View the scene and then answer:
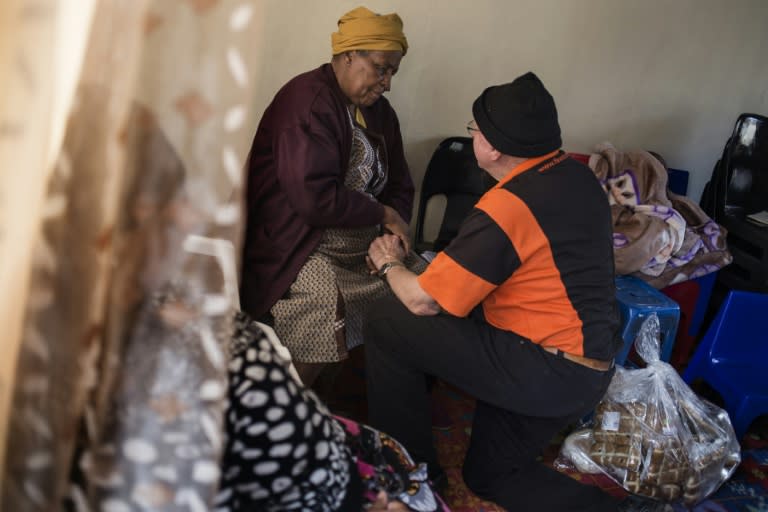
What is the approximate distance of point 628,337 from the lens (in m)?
2.50

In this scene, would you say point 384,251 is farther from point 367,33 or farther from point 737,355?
point 737,355

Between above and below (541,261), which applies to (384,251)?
below

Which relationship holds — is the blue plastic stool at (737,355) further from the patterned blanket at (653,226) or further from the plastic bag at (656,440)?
the patterned blanket at (653,226)

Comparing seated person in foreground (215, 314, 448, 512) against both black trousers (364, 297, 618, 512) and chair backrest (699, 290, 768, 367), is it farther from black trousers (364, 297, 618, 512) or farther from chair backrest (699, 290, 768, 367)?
chair backrest (699, 290, 768, 367)

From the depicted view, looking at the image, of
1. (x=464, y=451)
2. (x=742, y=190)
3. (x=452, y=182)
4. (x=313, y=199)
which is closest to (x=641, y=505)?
(x=464, y=451)

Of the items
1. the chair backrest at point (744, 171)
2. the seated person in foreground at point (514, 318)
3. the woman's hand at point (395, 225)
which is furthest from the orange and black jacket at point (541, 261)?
the chair backrest at point (744, 171)

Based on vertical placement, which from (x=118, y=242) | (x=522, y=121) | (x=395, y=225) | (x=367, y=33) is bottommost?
(x=395, y=225)

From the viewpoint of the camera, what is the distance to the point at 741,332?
2.52m

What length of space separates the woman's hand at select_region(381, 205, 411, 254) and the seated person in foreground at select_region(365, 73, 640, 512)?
0.27 meters

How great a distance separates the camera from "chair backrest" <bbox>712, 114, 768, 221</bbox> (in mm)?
3242

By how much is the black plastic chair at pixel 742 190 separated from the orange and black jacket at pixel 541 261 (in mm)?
1683

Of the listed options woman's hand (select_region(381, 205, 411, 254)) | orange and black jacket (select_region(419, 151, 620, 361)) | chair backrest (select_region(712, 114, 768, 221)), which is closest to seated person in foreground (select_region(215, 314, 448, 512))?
orange and black jacket (select_region(419, 151, 620, 361))

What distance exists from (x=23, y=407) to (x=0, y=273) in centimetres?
19

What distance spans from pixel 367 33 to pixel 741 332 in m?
1.72
